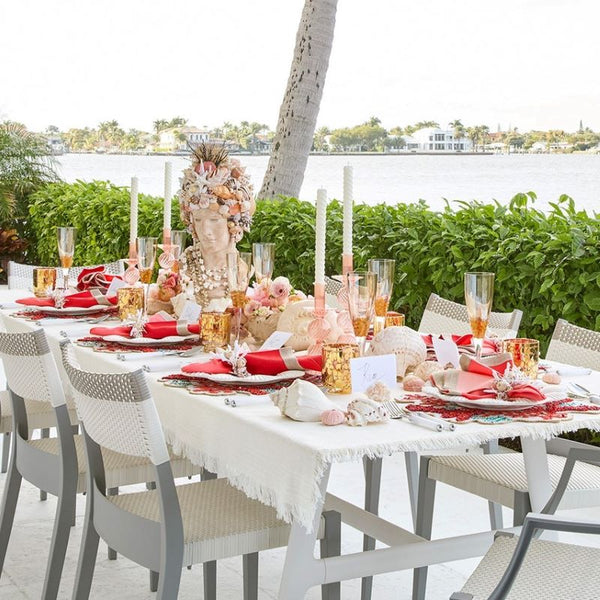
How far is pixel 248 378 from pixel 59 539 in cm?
82

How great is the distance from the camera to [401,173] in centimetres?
1278

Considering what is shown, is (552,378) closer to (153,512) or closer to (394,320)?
(394,320)

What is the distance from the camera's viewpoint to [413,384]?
8.63 feet

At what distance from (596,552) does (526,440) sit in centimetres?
43

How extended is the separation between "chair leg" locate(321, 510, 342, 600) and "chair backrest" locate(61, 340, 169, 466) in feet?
1.38

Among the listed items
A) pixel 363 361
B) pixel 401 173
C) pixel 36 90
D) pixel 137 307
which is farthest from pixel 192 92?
pixel 363 361

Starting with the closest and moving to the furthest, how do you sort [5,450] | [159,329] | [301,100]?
1. [159,329]
2. [5,450]
3. [301,100]

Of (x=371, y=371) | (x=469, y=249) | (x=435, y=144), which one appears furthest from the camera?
(x=435, y=144)

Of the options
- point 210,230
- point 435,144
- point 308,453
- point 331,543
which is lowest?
point 331,543

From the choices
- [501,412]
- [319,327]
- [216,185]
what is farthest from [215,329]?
[501,412]

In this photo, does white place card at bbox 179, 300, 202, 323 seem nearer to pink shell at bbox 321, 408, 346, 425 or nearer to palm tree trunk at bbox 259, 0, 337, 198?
pink shell at bbox 321, 408, 346, 425

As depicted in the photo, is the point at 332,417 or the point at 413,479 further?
the point at 413,479

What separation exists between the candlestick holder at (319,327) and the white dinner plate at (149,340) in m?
0.50

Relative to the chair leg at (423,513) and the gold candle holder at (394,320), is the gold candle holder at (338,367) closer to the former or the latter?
the gold candle holder at (394,320)
